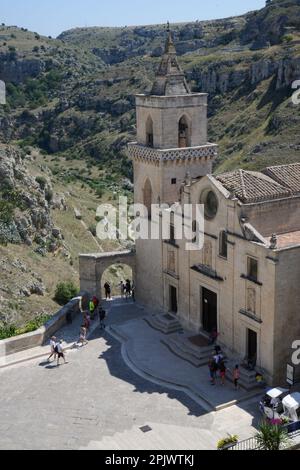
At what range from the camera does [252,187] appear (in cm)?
2531

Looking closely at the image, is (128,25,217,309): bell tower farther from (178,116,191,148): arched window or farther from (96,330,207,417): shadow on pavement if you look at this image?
(96,330,207,417): shadow on pavement

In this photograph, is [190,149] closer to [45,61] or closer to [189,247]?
[189,247]

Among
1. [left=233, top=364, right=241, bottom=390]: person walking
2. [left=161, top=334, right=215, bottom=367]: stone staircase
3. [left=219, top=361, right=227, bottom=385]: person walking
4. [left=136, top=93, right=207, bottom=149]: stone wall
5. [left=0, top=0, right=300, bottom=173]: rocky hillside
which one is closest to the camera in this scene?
[left=233, top=364, right=241, bottom=390]: person walking

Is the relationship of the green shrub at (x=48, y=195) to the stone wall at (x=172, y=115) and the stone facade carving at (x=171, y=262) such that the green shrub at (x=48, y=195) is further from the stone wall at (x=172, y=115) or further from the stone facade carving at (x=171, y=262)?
the stone facade carving at (x=171, y=262)

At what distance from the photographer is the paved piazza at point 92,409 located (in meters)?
20.9

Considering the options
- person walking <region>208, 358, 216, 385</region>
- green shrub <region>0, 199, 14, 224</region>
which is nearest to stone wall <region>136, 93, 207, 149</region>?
person walking <region>208, 358, 216, 385</region>

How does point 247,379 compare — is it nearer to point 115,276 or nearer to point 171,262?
point 171,262

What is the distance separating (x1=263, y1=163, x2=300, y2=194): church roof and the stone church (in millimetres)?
47

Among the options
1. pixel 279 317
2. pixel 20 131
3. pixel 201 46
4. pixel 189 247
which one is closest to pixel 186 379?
pixel 279 317

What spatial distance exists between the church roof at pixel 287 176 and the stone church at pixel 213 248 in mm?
47

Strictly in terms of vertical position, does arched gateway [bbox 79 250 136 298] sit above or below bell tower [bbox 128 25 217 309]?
below

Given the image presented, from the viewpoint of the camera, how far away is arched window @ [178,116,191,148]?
29500 mm

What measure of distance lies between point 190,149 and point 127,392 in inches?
462

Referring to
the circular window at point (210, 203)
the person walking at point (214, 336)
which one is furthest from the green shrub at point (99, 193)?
the person walking at point (214, 336)
